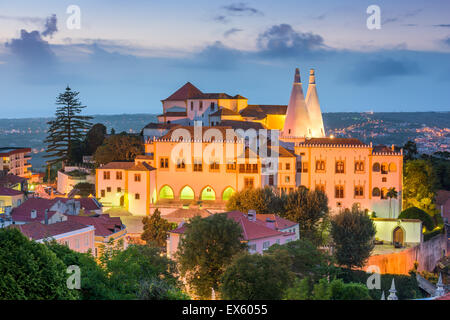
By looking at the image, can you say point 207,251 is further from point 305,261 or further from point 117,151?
point 117,151

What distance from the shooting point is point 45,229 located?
75.2ft

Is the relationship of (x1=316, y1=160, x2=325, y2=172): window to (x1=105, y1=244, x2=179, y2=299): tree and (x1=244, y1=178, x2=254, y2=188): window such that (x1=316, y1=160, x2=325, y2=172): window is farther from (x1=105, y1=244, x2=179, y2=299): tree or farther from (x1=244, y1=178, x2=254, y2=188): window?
(x1=105, y1=244, x2=179, y2=299): tree

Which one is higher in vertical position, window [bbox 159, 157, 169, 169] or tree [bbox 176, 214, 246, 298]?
window [bbox 159, 157, 169, 169]

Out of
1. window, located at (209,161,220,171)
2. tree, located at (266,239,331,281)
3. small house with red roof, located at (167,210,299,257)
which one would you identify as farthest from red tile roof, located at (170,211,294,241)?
window, located at (209,161,220,171)

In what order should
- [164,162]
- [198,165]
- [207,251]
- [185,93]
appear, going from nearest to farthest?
[207,251], [198,165], [164,162], [185,93]

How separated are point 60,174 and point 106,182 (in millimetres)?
7319

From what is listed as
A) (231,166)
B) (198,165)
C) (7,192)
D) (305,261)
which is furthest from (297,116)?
(305,261)

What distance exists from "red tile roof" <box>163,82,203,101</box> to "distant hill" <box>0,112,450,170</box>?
21.1 m

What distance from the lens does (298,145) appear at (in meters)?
36.0

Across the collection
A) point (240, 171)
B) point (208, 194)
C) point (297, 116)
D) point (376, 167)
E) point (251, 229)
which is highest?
point (297, 116)

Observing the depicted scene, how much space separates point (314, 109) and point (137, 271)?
2563 cm

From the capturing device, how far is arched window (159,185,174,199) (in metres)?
36.7

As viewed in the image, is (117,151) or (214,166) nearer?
(214,166)
